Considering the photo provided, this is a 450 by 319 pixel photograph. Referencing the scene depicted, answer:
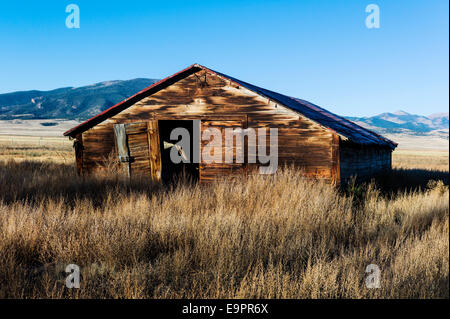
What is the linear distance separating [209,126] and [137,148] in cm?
262

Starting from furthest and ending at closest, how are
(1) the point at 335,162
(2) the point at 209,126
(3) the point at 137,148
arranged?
(3) the point at 137,148, (2) the point at 209,126, (1) the point at 335,162

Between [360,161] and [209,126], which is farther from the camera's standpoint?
[360,161]

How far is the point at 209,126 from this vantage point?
970cm

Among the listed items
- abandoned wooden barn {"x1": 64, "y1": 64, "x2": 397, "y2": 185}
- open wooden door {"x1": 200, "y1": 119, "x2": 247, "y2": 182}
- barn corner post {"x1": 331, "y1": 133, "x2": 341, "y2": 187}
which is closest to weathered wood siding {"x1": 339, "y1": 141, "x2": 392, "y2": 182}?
abandoned wooden barn {"x1": 64, "y1": 64, "x2": 397, "y2": 185}

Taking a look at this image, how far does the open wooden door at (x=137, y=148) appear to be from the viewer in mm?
9992

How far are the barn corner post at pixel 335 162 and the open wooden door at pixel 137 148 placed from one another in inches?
214

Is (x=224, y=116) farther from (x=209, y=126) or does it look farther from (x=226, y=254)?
(x=226, y=254)

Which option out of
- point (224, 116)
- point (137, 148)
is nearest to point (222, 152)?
point (224, 116)

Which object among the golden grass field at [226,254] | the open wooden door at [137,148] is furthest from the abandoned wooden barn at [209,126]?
the golden grass field at [226,254]

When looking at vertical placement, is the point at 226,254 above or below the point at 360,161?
below

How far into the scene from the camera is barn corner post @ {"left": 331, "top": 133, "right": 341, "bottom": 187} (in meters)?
8.61
